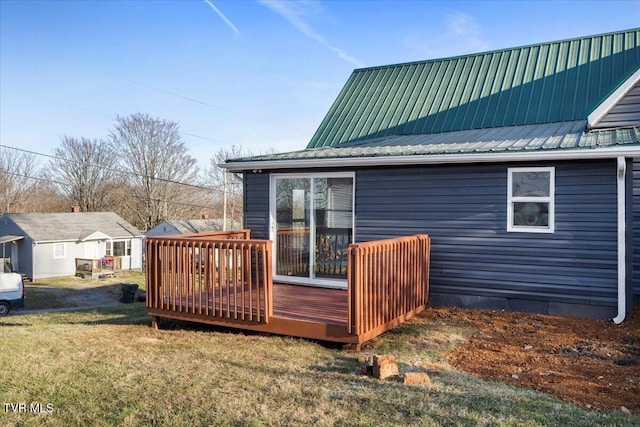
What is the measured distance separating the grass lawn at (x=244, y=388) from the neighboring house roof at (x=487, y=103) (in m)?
3.48

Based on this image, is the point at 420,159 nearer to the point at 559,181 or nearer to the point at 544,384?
the point at 559,181

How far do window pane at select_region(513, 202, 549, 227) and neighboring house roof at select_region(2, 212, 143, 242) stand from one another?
3202 cm

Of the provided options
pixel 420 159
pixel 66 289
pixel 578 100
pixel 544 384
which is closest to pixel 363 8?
pixel 578 100

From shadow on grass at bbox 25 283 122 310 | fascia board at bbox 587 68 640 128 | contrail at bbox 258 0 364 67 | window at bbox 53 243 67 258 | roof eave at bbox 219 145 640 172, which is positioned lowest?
shadow on grass at bbox 25 283 122 310

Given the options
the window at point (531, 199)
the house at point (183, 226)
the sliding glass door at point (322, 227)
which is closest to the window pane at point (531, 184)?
the window at point (531, 199)

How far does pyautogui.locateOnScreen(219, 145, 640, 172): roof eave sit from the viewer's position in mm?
6199

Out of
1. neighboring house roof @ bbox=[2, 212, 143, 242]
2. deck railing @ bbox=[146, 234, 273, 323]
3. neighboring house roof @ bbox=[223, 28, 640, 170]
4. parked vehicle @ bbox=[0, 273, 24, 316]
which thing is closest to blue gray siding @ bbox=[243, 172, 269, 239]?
neighboring house roof @ bbox=[223, 28, 640, 170]

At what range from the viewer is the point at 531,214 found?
7.15m

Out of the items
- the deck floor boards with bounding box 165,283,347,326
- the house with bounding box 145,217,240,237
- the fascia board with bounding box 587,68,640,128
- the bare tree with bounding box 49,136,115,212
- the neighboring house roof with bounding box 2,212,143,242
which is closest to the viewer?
the deck floor boards with bounding box 165,283,347,326

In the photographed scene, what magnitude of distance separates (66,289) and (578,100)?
27.5m

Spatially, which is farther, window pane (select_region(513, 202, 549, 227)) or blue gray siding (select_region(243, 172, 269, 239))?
blue gray siding (select_region(243, 172, 269, 239))

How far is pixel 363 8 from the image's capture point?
17.1 metres

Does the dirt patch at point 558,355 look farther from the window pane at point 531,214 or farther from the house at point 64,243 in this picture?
the house at point 64,243

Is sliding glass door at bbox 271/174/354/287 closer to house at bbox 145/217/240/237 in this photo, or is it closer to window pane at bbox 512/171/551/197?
window pane at bbox 512/171/551/197
